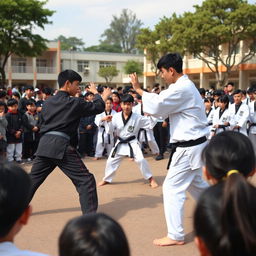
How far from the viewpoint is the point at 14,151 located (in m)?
7.94

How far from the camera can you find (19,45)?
2180cm

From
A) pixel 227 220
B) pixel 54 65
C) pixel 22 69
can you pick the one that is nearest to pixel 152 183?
pixel 227 220

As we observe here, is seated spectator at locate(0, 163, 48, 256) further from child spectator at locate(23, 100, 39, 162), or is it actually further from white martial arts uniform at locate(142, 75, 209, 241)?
child spectator at locate(23, 100, 39, 162)

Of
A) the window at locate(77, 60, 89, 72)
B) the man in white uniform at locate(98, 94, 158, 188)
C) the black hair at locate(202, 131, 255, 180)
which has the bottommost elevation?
the man in white uniform at locate(98, 94, 158, 188)

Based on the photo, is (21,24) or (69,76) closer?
(69,76)

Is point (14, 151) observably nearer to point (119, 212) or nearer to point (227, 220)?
point (119, 212)

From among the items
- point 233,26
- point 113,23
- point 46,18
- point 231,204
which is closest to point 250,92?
point 231,204

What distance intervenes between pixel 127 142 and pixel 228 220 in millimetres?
4878

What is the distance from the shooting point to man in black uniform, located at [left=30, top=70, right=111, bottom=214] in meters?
4.15

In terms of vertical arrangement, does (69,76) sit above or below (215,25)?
below

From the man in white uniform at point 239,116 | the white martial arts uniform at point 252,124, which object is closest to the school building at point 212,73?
the white martial arts uniform at point 252,124

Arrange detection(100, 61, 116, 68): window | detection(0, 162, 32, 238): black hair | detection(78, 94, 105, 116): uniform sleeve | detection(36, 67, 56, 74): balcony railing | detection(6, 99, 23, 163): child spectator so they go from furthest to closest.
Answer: detection(100, 61, 116, 68): window, detection(36, 67, 56, 74): balcony railing, detection(6, 99, 23, 163): child spectator, detection(78, 94, 105, 116): uniform sleeve, detection(0, 162, 32, 238): black hair

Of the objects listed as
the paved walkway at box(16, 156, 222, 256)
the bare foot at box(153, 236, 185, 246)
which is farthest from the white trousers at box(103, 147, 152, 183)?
the bare foot at box(153, 236, 185, 246)

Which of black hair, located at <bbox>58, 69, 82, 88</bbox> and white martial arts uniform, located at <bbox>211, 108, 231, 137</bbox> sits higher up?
black hair, located at <bbox>58, 69, 82, 88</bbox>
